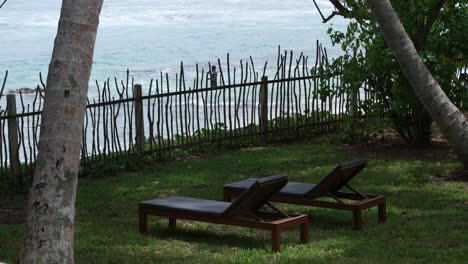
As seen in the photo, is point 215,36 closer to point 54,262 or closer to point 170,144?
point 170,144

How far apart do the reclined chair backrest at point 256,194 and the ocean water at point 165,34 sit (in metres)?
25.5

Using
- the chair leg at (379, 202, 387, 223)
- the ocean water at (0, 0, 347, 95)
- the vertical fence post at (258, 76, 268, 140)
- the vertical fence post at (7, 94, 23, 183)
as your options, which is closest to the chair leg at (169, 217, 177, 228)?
the chair leg at (379, 202, 387, 223)

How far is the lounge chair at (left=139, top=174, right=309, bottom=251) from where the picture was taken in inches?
252

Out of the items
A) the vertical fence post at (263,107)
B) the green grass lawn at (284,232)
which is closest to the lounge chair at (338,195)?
the green grass lawn at (284,232)

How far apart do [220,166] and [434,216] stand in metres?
4.21

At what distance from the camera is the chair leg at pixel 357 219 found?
718 centimetres

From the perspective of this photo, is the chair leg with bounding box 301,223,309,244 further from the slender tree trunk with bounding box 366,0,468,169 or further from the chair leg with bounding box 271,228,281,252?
the slender tree trunk with bounding box 366,0,468,169

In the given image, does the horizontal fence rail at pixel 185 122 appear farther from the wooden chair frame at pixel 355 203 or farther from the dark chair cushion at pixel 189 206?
the wooden chair frame at pixel 355 203

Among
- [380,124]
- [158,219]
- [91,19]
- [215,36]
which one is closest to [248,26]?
[215,36]

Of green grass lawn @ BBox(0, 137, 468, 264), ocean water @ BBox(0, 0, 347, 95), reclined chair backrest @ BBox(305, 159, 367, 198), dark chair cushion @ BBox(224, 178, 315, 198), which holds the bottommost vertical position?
green grass lawn @ BBox(0, 137, 468, 264)

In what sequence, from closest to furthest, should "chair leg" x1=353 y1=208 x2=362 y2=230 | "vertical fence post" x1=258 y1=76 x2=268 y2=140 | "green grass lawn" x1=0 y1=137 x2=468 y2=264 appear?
1. "green grass lawn" x1=0 y1=137 x2=468 y2=264
2. "chair leg" x1=353 y1=208 x2=362 y2=230
3. "vertical fence post" x1=258 y1=76 x2=268 y2=140

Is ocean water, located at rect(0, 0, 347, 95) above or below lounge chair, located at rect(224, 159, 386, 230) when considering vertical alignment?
above

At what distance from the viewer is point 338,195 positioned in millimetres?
7793

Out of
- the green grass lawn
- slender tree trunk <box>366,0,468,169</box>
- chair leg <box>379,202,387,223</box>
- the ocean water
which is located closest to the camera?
the green grass lawn
